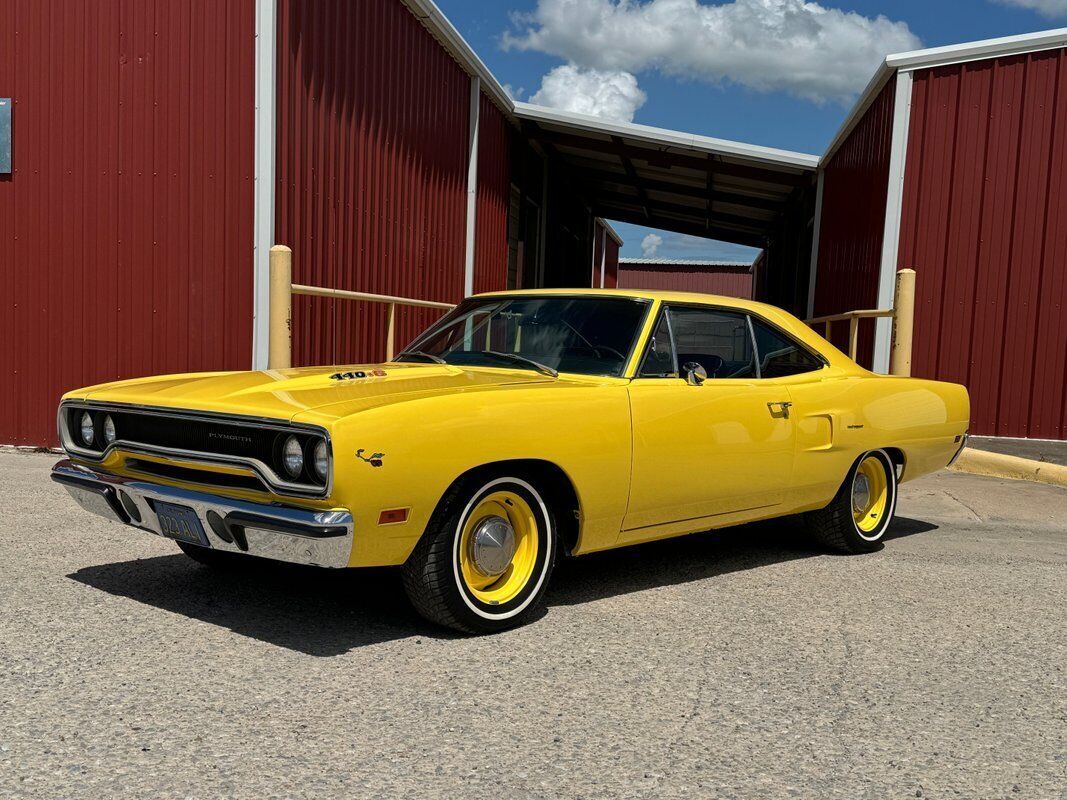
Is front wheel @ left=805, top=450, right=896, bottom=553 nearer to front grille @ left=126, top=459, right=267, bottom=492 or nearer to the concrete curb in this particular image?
the concrete curb

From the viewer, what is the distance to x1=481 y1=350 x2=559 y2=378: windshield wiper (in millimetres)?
4280

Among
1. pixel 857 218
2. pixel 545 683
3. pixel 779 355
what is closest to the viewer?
pixel 545 683

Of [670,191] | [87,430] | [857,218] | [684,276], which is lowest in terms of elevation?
[87,430]

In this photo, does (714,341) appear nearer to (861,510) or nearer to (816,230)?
(861,510)

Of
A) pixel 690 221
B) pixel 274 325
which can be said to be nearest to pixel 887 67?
pixel 274 325

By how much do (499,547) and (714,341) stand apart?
5.50ft

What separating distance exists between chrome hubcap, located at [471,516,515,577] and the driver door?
1.95 feet

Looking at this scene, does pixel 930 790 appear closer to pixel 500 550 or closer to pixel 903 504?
pixel 500 550

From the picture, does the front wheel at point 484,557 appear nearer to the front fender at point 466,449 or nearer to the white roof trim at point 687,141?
the front fender at point 466,449

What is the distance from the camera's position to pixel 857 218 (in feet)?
37.4

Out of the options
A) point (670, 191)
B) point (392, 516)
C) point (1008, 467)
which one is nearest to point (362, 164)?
point (1008, 467)

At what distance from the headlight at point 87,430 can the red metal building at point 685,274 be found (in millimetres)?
36613

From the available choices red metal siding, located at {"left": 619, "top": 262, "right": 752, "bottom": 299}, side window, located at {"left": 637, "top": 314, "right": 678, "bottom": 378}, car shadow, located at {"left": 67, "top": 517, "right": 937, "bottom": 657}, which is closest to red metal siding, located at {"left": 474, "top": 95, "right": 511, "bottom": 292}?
car shadow, located at {"left": 67, "top": 517, "right": 937, "bottom": 657}

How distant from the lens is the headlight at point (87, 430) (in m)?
3.94
